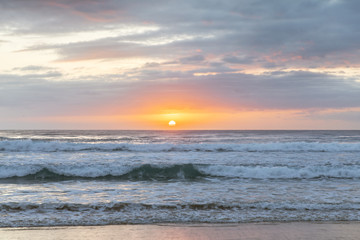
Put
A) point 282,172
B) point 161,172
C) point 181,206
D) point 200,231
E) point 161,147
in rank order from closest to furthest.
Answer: point 200,231
point 181,206
point 282,172
point 161,172
point 161,147

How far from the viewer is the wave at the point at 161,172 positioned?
591 inches

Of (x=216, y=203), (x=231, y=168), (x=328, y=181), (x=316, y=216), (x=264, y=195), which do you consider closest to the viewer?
(x=316, y=216)

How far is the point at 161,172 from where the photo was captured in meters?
16.4

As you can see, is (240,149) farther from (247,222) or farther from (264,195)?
(247,222)

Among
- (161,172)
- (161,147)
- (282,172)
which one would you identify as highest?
(161,147)

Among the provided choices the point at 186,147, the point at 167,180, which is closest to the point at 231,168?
the point at 167,180

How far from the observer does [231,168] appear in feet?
52.8

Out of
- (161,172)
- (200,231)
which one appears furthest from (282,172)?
(200,231)

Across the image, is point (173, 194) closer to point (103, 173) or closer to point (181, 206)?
point (181, 206)

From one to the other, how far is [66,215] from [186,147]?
21.3 m

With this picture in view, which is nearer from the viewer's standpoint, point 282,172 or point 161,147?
point 282,172

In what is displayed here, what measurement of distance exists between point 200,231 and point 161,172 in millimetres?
9863

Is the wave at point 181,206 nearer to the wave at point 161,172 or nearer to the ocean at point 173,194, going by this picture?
the ocean at point 173,194

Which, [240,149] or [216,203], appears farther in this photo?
[240,149]
